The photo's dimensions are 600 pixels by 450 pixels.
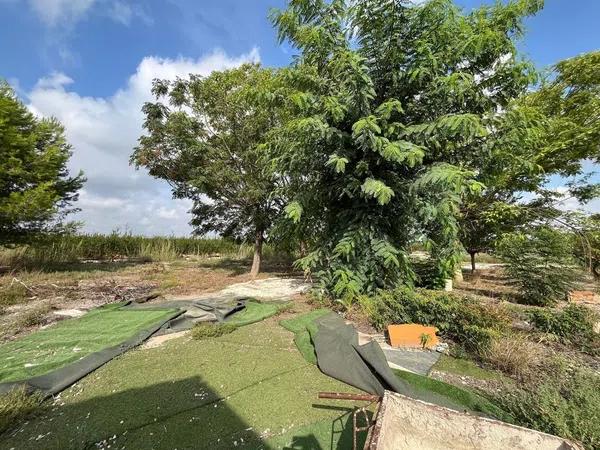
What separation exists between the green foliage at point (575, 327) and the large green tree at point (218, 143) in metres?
6.73

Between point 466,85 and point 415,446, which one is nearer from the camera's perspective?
point 415,446

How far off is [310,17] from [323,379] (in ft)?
19.0

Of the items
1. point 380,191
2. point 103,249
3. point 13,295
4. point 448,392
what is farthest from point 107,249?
point 448,392

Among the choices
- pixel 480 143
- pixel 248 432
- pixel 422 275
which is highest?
pixel 480 143

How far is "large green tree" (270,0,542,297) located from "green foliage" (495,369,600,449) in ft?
8.74

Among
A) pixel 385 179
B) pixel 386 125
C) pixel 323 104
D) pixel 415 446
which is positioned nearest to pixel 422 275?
pixel 385 179

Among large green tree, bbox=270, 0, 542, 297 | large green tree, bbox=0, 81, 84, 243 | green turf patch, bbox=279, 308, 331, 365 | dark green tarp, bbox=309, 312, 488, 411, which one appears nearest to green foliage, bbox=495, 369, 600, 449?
dark green tarp, bbox=309, 312, 488, 411

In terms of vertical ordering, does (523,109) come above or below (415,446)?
above

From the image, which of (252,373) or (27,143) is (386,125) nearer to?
(252,373)

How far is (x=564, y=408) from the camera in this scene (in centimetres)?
189

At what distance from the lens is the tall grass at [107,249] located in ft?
36.1

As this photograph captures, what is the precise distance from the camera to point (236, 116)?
8.89 metres

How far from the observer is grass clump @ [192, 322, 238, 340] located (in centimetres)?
401

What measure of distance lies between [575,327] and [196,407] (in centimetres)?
412
